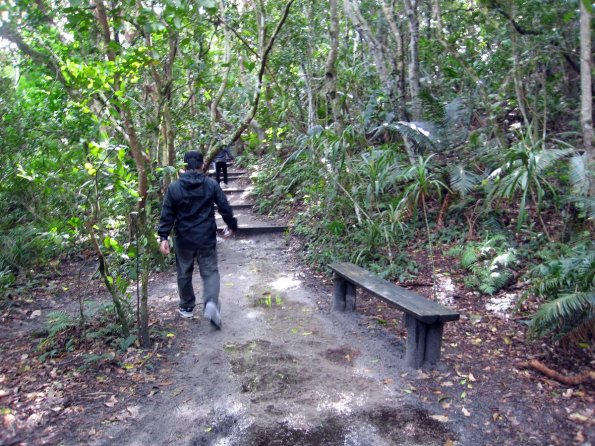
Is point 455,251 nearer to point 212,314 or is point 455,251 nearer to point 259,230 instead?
point 212,314

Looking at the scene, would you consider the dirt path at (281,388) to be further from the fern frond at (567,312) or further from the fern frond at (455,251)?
the fern frond at (455,251)

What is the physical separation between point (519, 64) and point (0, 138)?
7.88 m

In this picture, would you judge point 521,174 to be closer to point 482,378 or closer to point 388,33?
point 482,378

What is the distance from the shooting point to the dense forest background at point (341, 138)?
179 inches

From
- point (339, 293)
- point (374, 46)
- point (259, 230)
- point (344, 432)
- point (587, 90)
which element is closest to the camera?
point (344, 432)

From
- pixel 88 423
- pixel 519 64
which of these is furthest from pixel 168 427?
pixel 519 64

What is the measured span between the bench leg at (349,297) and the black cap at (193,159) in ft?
7.09

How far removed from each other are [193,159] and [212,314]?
1.57 meters

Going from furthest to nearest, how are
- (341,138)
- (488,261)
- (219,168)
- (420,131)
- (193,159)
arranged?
1. (219,168)
2. (420,131)
3. (341,138)
4. (488,261)
5. (193,159)

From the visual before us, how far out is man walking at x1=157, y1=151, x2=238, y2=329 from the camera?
202 inches

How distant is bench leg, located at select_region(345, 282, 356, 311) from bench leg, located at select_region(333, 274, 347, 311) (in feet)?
0.09

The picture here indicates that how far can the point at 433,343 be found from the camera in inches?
165

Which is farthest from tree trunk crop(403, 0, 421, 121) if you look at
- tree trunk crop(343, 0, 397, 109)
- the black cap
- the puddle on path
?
the puddle on path

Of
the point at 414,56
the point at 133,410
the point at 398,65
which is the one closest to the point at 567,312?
the point at 133,410
